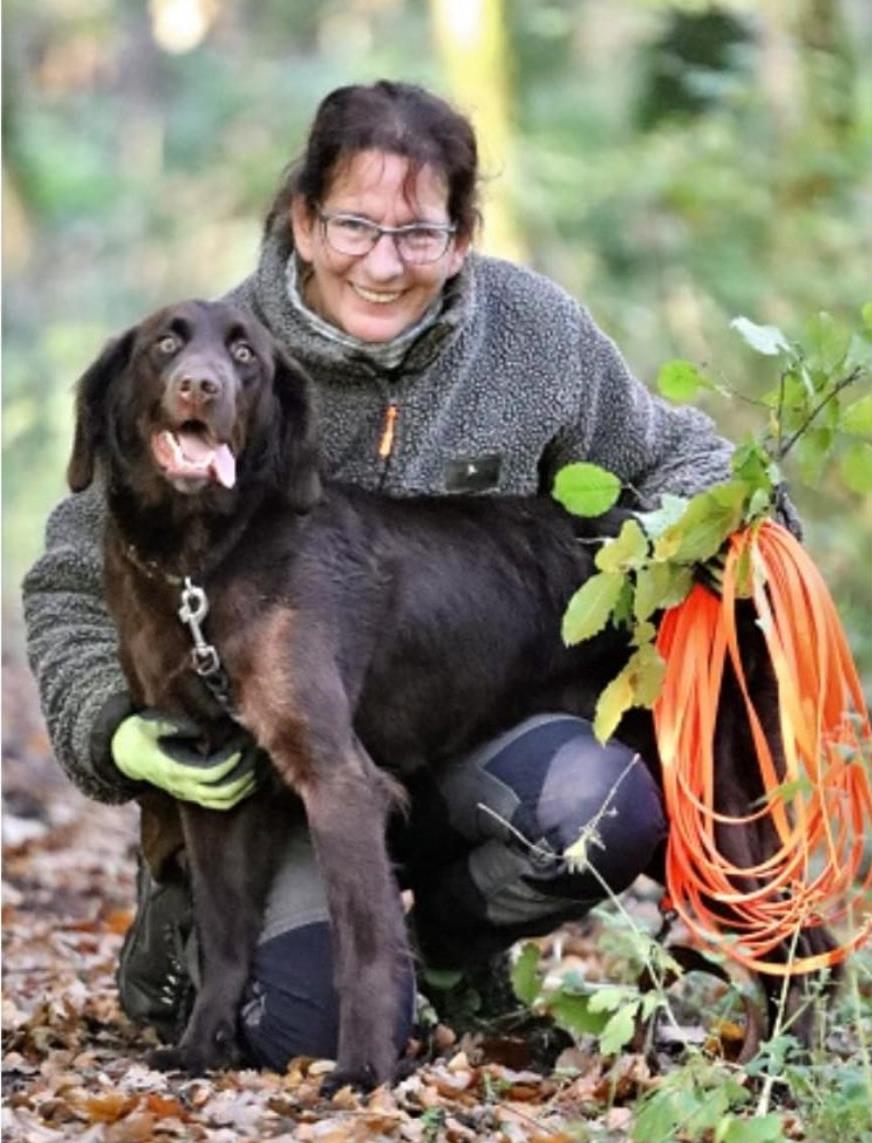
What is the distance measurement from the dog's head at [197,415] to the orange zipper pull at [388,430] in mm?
334

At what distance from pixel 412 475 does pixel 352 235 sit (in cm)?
51

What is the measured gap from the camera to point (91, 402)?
4.27 metres

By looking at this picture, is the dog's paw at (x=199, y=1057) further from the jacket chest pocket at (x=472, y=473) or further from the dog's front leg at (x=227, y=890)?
the jacket chest pocket at (x=472, y=473)

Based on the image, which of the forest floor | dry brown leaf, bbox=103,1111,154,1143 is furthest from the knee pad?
Answer: dry brown leaf, bbox=103,1111,154,1143

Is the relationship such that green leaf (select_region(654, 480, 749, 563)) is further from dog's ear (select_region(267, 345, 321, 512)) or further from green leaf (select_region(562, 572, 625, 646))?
dog's ear (select_region(267, 345, 321, 512))

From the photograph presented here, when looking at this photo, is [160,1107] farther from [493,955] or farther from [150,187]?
[150,187]

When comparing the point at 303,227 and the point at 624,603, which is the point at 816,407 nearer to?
the point at 624,603

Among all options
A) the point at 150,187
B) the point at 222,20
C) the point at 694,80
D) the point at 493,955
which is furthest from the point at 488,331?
the point at 222,20

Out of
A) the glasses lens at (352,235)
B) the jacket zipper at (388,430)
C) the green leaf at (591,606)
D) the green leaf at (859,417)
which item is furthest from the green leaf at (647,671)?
the glasses lens at (352,235)

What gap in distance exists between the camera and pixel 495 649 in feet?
14.9

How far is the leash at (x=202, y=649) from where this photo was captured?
13.7 feet

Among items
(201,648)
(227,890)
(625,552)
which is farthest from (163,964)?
(625,552)

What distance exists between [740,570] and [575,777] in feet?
1.82

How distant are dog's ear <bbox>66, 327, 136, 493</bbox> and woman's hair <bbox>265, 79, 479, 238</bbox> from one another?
1.96 ft
